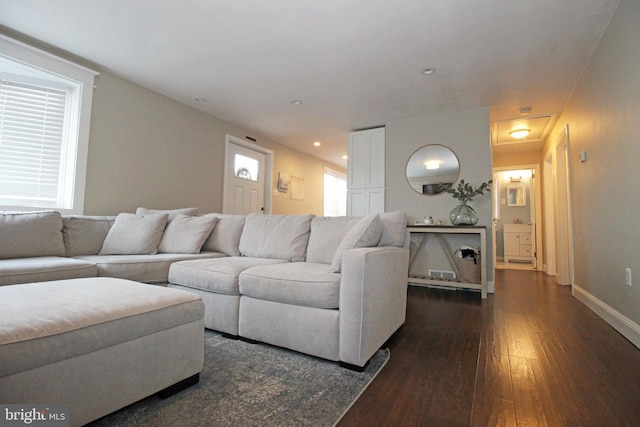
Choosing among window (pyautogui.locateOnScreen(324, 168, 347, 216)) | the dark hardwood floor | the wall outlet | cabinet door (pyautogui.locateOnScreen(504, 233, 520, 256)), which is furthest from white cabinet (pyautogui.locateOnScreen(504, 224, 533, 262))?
the wall outlet

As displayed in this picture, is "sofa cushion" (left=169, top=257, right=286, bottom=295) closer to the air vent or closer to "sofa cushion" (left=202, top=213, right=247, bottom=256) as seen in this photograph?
"sofa cushion" (left=202, top=213, right=247, bottom=256)

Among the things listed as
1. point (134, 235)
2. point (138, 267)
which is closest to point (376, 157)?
point (134, 235)

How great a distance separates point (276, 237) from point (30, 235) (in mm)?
1754

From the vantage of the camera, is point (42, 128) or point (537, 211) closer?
point (42, 128)

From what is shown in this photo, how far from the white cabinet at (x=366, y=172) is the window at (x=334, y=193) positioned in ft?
7.39

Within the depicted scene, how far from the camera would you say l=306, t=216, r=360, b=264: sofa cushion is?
2145 mm

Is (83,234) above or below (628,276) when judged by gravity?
above

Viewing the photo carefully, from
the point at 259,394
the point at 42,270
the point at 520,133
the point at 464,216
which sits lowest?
the point at 259,394

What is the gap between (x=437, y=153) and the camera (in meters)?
4.11

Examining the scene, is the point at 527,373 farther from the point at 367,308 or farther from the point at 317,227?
the point at 317,227

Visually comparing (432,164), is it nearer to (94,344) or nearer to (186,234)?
(186,234)

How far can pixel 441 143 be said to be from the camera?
409 cm

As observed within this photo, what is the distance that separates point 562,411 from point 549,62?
3014mm

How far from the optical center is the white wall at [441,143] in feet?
12.5
